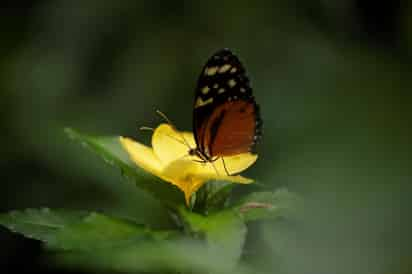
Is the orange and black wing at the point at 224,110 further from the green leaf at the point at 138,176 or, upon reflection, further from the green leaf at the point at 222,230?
the green leaf at the point at 222,230

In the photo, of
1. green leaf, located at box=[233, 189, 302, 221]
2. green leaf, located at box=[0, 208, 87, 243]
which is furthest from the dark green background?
green leaf, located at box=[0, 208, 87, 243]

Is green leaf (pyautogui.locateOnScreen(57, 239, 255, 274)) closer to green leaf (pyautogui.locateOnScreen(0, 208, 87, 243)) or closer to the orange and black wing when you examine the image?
green leaf (pyautogui.locateOnScreen(0, 208, 87, 243))

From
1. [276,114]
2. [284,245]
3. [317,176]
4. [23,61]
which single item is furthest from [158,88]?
[284,245]

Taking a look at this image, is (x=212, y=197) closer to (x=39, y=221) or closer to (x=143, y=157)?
(x=143, y=157)

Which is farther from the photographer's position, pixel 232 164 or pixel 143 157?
pixel 232 164

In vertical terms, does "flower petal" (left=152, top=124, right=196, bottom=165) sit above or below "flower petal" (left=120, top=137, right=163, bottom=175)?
above

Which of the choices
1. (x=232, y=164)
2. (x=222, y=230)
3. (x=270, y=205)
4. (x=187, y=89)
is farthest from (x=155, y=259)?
(x=187, y=89)
